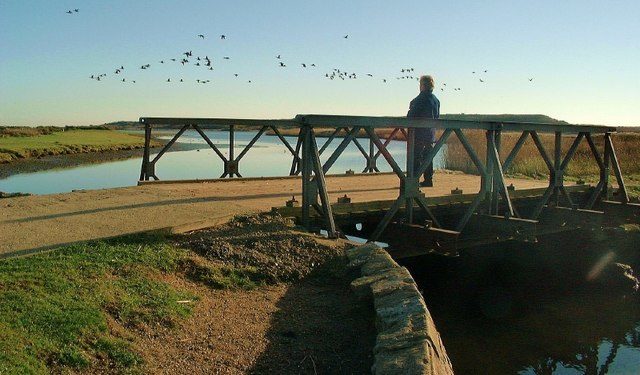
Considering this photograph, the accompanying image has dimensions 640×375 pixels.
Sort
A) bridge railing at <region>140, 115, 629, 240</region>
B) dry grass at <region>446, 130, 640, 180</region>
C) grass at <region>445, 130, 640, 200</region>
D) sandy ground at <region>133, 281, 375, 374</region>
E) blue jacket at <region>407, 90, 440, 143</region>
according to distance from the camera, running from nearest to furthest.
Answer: sandy ground at <region>133, 281, 375, 374</region> → bridge railing at <region>140, 115, 629, 240</region> → blue jacket at <region>407, 90, 440, 143</region> → grass at <region>445, 130, 640, 200</region> → dry grass at <region>446, 130, 640, 180</region>

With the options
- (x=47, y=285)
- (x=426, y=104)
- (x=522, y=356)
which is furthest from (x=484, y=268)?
(x=47, y=285)

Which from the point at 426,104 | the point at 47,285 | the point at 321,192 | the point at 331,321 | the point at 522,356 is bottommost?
the point at 522,356

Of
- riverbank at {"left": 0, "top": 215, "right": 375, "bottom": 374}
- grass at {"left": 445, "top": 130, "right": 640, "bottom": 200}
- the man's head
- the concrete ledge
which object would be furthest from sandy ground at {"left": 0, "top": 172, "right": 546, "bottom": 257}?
grass at {"left": 445, "top": 130, "right": 640, "bottom": 200}

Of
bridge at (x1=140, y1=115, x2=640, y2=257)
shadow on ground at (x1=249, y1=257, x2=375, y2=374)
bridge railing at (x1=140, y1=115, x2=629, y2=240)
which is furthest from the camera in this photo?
bridge at (x1=140, y1=115, x2=640, y2=257)

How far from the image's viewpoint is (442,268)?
13.3m

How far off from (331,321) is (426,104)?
684 centimetres

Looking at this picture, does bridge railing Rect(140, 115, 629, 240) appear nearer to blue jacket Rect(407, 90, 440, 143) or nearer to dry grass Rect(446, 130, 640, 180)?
blue jacket Rect(407, 90, 440, 143)

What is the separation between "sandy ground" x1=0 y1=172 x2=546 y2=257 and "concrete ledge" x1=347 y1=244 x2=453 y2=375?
8.67ft

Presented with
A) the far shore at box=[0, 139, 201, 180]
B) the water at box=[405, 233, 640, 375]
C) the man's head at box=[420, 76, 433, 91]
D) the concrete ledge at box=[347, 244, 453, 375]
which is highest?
the man's head at box=[420, 76, 433, 91]

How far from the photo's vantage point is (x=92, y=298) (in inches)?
237

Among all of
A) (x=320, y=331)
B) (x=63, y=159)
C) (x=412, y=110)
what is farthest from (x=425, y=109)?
(x=63, y=159)

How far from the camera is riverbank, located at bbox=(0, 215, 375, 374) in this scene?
17.4 feet

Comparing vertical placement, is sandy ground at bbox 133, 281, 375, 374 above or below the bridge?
below

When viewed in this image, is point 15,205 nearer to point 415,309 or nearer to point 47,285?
point 47,285
